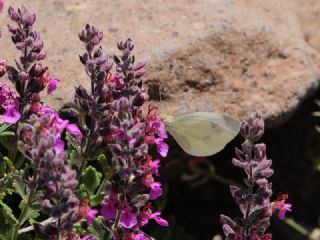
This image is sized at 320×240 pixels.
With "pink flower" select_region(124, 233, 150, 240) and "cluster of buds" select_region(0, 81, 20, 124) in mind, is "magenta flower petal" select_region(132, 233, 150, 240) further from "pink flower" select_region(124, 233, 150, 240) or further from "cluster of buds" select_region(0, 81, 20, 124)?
"cluster of buds" select_region(0, 81, 20, 124)

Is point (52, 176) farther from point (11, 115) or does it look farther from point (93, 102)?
point (11, 115)

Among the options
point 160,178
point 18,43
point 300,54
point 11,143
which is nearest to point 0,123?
point 11,143

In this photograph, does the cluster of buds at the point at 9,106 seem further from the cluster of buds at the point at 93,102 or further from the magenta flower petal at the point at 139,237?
the magenta flower petal at the point at 139,237

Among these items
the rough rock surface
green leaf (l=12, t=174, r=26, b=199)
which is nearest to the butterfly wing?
the rough rock surface

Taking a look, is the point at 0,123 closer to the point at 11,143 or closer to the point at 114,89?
the point at 11,143

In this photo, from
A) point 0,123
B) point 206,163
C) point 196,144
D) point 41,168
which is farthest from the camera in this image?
point 206,163

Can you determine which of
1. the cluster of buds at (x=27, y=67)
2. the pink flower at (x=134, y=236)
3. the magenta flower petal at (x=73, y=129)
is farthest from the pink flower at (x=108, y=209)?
the cluster of buds at (x=27, y=67)

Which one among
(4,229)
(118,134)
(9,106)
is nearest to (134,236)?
(118,134)

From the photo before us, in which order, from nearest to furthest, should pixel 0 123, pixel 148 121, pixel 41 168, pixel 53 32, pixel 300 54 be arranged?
pixel 41 168 < pixel 148 121 < pixel 0 123 < pixel 53 32 < pixel 300 54

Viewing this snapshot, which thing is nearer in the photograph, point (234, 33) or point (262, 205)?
point (262, 205)
